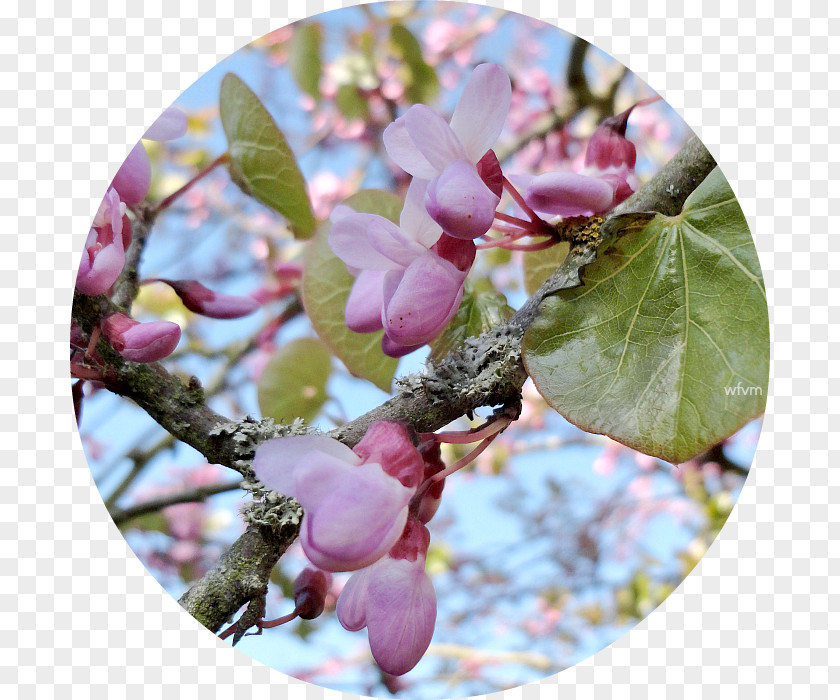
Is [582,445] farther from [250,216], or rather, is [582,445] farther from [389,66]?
[250,216]

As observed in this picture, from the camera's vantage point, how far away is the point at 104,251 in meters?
0.43

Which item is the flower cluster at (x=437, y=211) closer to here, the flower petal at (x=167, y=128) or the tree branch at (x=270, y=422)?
the tree branch at (x=270, y=422)

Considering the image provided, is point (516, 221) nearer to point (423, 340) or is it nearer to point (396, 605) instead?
point (423, 340)

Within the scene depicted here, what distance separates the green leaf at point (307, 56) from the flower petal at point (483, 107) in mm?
340

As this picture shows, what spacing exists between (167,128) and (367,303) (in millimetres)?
230

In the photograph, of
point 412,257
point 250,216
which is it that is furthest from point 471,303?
point 250,216

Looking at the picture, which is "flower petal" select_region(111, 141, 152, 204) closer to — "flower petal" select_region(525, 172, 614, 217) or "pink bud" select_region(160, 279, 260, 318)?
"pink bud" select_region(160, 279, 260, 318)

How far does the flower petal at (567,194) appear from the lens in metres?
0.44

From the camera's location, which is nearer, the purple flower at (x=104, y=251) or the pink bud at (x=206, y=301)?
the purple flower at (x=104, y=251)

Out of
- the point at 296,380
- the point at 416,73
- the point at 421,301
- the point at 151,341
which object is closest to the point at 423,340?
the point at 421,301

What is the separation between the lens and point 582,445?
77cm

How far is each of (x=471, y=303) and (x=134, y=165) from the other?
25cm

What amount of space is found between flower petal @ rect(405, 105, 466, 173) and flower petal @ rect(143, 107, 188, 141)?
0.78ft

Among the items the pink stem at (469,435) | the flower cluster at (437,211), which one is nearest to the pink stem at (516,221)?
the flower cluster at (437,211)
